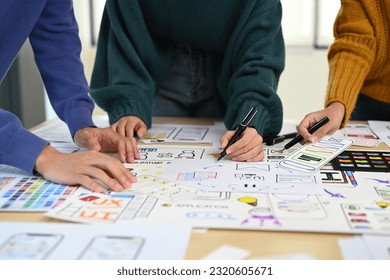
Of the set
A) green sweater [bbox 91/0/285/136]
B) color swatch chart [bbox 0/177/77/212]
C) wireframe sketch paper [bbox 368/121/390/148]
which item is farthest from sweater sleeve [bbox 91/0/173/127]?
wireframe sketch paper [bbox 368/121/390/148]

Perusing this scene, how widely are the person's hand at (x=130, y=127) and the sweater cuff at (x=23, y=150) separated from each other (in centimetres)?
24

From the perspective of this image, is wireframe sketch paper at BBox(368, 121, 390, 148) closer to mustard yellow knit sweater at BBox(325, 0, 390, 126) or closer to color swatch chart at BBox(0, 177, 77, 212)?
mustard yellow knit sweater at BBox(325, 0, 390, 126)

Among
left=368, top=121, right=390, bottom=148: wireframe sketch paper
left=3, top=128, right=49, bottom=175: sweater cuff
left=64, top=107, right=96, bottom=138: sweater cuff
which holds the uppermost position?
left=3, top=128, right=49, bottom=175: sweater cuff

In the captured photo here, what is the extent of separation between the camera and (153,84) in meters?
1.21

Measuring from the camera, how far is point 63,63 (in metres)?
1.08

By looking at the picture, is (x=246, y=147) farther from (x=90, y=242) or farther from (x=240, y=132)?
(x=90, y=242)

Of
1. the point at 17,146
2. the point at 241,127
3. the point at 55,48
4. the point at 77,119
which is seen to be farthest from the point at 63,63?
the point at 241,127

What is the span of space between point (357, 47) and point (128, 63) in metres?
0.53

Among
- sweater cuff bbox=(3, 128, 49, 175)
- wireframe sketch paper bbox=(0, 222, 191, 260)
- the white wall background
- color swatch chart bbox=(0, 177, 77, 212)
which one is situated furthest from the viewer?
the white wall background

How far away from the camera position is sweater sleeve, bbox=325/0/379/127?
111 cm

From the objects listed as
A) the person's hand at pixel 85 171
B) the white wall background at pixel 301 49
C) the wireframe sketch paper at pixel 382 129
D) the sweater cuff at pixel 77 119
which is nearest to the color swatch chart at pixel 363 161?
the wireframe sketch paper at pixel 382 129

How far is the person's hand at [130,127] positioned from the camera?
1055mm

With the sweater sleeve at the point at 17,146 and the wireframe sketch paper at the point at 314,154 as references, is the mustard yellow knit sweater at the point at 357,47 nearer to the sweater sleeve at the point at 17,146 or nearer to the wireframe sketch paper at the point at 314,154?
the wireframe sketch paper at the point at 314,154

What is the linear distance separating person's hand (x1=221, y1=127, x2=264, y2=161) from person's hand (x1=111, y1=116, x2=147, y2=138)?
0.71 ft
